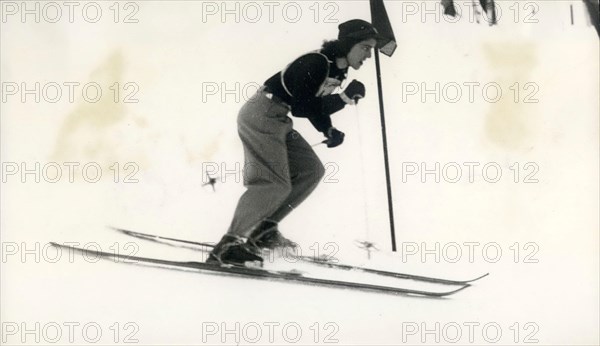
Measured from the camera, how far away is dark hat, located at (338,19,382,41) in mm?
1208

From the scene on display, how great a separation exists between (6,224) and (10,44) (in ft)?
1.27

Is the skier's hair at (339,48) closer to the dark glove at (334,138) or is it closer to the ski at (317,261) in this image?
the dark glove at (334,138)

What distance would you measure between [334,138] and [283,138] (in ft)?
0.35

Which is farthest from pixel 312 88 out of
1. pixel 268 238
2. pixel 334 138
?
pixel 268 238

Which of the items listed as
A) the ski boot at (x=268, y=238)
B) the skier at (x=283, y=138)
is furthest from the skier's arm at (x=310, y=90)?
the ski boot at (x=268, y=238)

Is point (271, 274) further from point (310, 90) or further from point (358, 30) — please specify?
point (358, 30)

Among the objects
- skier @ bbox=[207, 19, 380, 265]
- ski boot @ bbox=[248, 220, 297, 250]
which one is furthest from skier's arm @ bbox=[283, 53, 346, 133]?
ski boot @ bbox=[248, 220, 297, 250]

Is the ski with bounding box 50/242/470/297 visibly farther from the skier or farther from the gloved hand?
the gloved hand

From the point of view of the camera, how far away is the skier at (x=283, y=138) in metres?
1.18

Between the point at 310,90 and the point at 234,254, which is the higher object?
the point at 310,90

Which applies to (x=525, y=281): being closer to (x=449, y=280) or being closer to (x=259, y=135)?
(x=449, y=280)

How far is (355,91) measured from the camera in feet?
3.95

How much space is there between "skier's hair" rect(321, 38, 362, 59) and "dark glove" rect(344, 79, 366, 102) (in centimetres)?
Result: 6

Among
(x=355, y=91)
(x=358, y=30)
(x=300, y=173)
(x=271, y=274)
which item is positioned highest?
(x=358, y=30)
